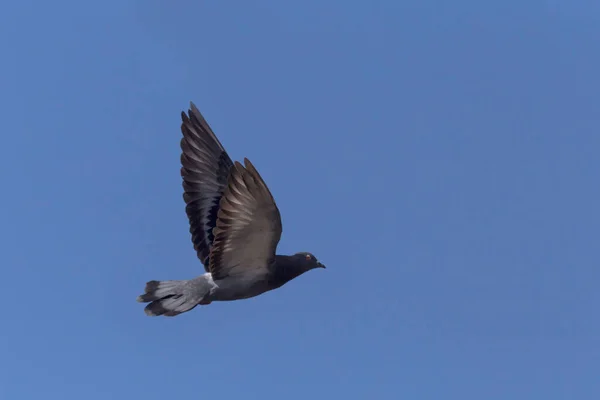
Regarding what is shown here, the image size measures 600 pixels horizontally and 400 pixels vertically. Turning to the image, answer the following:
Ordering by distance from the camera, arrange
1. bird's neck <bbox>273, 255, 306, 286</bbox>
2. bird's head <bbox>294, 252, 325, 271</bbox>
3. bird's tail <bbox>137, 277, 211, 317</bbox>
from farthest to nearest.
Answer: bird's head <bbox>294, 252, 325, 271</bbox>, bird's neck <bbox>273, 255, 306, 286</bbox>, bird's tail <bbox>137, 277, 211, 317</bbox>

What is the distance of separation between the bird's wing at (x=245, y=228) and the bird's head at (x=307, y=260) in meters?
1.07

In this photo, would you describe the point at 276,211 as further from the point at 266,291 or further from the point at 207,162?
the point at 207,162

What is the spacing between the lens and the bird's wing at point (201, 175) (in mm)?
19688

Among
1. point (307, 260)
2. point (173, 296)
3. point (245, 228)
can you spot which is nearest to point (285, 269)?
point (307, 260)

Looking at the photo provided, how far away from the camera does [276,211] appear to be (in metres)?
16.0

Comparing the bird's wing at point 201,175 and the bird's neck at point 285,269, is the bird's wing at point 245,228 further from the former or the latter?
the bird's wing at point 201,175

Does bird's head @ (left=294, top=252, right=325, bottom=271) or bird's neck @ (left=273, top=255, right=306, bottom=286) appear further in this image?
bird's head @ (left=294, top=252, right=325, bottom=271)

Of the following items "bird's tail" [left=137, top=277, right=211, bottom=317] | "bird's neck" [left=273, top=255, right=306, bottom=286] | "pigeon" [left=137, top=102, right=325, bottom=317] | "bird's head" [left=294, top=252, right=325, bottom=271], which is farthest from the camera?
"bird's head" [left=294, top=252, right=325, bottom=271]

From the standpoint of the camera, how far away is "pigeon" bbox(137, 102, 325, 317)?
52.2 ft

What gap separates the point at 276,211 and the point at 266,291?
274cm

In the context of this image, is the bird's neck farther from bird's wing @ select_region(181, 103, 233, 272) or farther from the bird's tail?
bird's wing @ select_region(181, 103, 233, 272)

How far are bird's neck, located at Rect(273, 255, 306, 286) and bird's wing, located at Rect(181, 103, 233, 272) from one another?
2.11 m

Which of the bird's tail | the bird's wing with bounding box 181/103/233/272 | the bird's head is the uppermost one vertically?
the bird's wing with bounding box 181/103/233/272

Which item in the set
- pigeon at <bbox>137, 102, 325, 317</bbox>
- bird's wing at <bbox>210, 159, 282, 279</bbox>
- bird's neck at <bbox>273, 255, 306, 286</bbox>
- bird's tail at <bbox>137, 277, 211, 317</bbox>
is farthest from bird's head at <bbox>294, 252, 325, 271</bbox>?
bird's tail at <bbox>137, 277, 211, 317</bbox>
